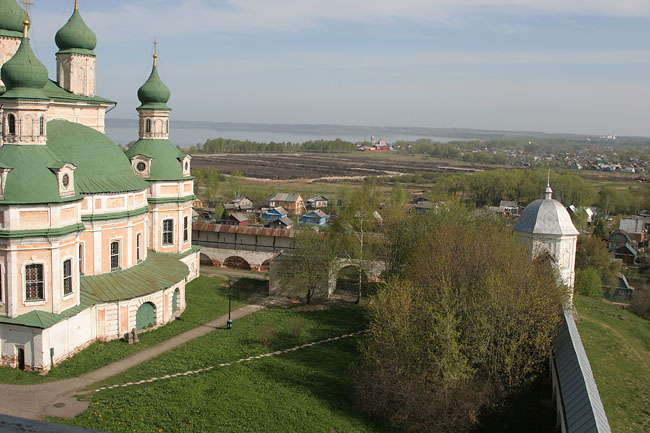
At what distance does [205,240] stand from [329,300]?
40.1 ft

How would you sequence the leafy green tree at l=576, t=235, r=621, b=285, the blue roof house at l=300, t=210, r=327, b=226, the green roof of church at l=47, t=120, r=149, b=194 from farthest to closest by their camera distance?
1. the blue roof house at l=300, t=210, r=327, b=226
2. the leafy green tree at l=576, t=235, r=621, b=285
3. the green roof of church at l=47, t=120, r=149, b=194

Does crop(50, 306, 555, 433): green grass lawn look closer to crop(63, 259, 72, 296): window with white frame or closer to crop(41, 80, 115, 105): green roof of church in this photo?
crop(63, 259, 72, 296): window with white frame

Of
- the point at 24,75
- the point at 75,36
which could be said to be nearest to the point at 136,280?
the point at 24,75

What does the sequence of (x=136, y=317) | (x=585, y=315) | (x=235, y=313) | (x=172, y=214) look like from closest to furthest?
(x=136, y=317)
(x=585, y=315)
(x=235, y=313)
(x=172, y=214)

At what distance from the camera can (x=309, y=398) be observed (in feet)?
59.0

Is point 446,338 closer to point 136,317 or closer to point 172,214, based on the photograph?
point 136,317

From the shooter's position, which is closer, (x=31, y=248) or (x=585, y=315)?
(x=31, y=248)

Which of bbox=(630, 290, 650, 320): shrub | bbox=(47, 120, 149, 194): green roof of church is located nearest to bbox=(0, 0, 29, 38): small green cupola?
bbox=(47, 120, 149, 194): green roof of church

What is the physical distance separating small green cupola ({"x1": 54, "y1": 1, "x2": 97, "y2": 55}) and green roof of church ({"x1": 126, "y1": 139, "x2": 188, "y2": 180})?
16.1 feet

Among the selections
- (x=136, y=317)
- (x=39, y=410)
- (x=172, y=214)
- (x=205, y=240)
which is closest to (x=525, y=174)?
(x=205, y=240)

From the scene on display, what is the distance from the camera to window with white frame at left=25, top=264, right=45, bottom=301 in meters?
18.8

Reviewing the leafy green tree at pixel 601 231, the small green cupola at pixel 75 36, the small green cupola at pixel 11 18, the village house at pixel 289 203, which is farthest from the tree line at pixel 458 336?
the village house at pixel 289 203

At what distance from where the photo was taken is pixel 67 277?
19.8m

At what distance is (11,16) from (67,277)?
36.8ft
